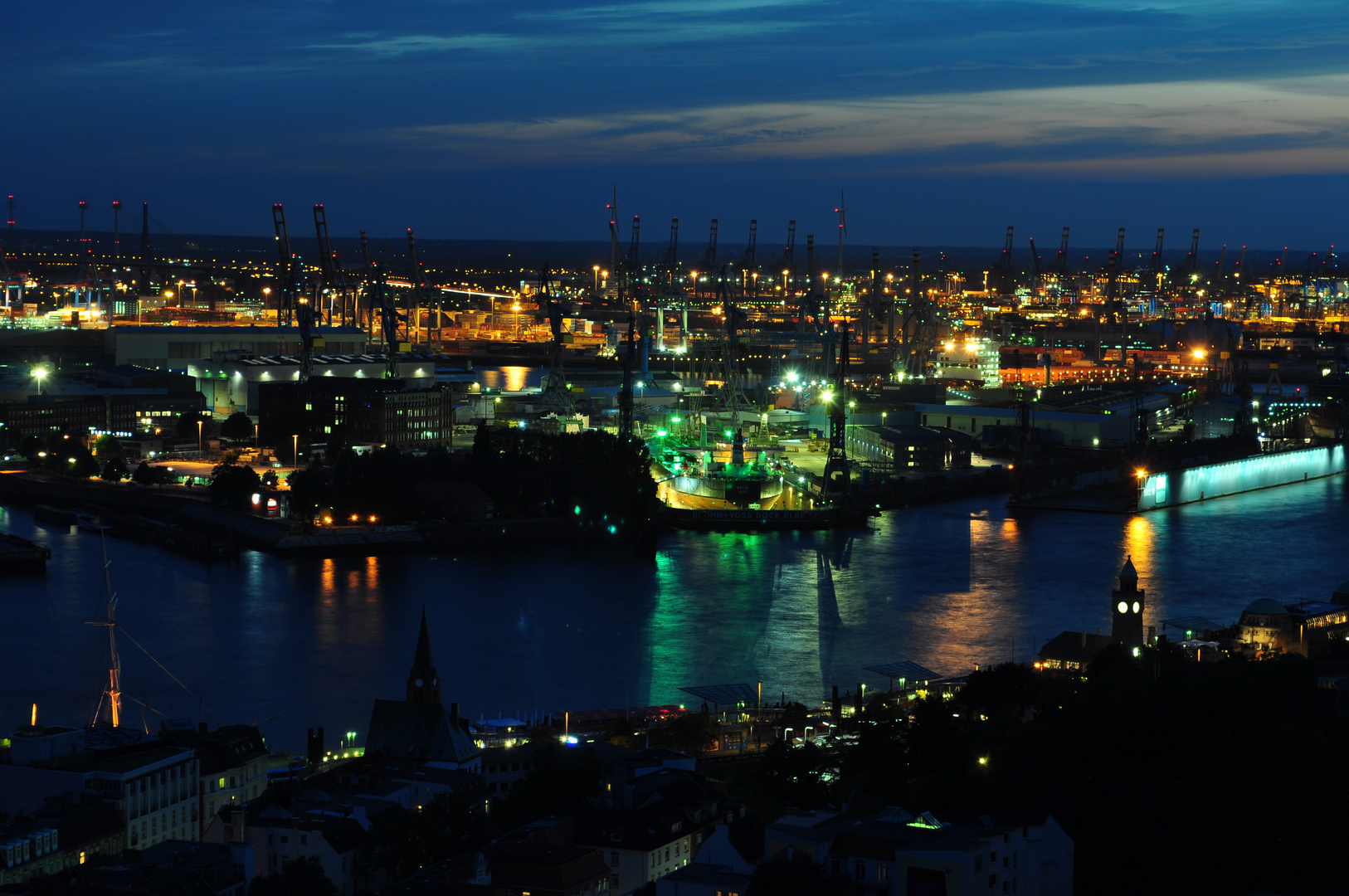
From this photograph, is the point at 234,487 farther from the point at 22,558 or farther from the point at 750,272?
Result: the point at 750,272

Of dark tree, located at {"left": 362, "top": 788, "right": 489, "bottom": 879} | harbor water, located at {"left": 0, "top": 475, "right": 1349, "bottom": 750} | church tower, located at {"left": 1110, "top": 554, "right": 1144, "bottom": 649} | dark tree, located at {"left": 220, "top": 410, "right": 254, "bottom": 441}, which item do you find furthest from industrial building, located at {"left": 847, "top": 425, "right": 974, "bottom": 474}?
dark tree, located at {"left": 362, "top": 788, "right": 489, "bottom": 879}

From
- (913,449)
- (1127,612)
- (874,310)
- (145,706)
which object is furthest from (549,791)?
(874,310)

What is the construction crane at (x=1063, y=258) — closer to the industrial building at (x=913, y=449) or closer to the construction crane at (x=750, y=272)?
the construction crane at (x=750, y=272)

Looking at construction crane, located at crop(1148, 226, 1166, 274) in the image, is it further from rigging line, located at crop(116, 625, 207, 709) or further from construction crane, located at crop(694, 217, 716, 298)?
rigging line, located at crop(116, 625, 207, 709)

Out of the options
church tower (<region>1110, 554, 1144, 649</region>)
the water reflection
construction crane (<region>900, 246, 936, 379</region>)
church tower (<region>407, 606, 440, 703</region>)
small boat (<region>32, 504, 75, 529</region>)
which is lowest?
small boat (<region>32, 504, 75, 529</region>)

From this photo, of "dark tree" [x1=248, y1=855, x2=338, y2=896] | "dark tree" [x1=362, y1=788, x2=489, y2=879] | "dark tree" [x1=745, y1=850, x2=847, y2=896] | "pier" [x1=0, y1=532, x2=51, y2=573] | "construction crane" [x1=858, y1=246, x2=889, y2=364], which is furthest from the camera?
"construction crane" [x1=858, y1=246, x2=889, y2=364]

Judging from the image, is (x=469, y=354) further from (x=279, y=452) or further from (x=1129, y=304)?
(x=1129, y=304)

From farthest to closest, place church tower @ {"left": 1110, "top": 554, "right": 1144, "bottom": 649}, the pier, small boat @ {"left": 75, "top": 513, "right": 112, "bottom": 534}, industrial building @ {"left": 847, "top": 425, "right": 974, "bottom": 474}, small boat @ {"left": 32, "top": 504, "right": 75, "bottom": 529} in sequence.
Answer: industrial building @ {"left": 847, "top": 425, "right": 974, "bottom": 474} < small boat @ {"left": 32, "top": 504, "right": 75, "bottom": 529} < small boat @ {"left": 75, "top": 513, "right": 112, "bottom": 534} < the pier < church tower @ {"left": 1110, "top": 554, "right": 1144, "bottom": 649}

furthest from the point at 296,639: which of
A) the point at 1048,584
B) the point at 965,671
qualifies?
the point at 1048,584
